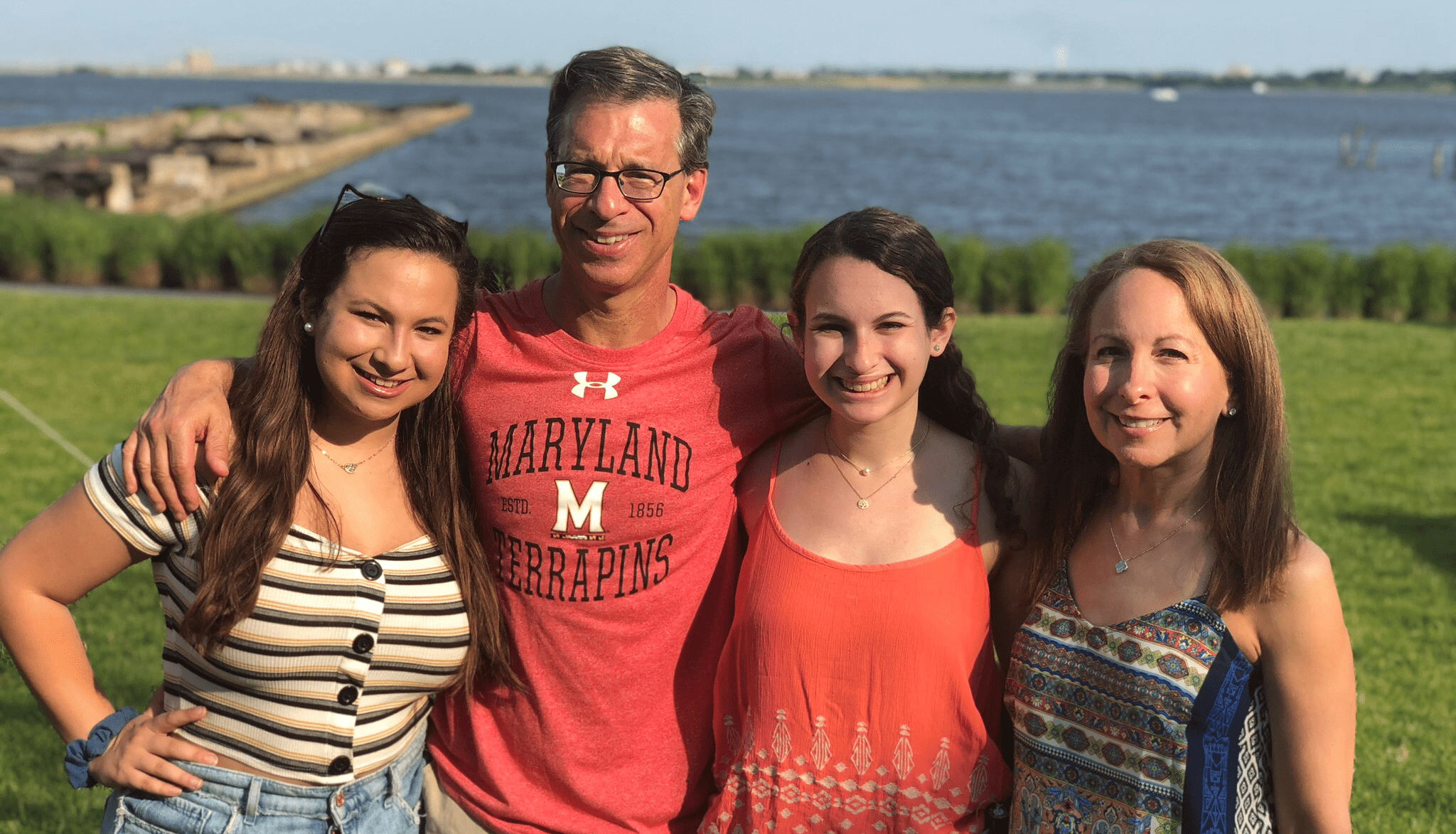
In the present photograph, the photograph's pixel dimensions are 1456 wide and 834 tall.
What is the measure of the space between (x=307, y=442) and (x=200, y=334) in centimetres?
1177

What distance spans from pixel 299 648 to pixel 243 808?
36cm

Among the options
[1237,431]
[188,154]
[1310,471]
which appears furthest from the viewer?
[188,154]

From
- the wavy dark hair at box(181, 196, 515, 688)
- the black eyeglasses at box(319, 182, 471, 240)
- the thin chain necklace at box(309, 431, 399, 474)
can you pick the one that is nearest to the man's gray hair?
the black eyeglasses at box(319, 182, 471, 240)

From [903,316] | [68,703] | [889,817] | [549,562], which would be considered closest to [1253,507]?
[903,316]

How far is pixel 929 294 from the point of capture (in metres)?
2.70

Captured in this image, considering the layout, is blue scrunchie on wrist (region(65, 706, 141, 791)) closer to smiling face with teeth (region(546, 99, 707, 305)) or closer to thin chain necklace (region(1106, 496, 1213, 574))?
smiling face with teeth (region(546, 99, 707, 305))

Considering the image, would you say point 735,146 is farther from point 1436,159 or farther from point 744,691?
point 744,691

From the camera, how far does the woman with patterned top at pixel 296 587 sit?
2549 millimetres

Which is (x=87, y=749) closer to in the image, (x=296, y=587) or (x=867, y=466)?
(x=296, y=587)

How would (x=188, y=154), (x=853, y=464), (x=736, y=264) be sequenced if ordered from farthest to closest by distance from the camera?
(x=188, y=154) < (x=736, y=264) < (x=853, y=464)

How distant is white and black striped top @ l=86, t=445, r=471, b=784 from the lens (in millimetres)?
2549

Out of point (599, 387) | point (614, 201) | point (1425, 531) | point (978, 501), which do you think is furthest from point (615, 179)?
point (1425, 531)

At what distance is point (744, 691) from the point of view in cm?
274

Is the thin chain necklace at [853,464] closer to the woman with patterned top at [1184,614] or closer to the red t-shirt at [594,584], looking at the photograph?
the red t-shirt at [594,584]
